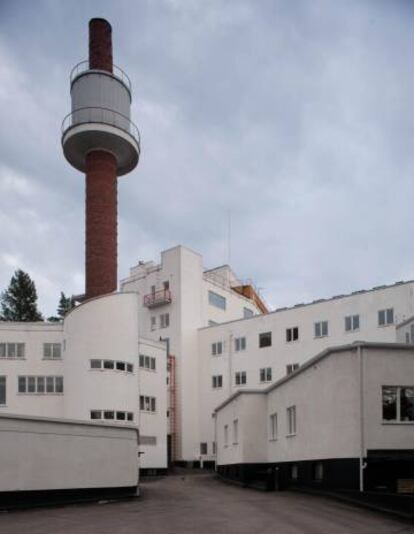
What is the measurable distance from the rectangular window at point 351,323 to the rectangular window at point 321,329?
195cm

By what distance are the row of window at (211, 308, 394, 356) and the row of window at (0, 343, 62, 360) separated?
1674 cm

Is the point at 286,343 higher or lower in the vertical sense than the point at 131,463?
higher

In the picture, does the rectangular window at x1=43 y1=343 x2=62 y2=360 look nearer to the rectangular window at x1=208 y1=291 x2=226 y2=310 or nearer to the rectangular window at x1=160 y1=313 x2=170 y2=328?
the rectangular window at x1=160 y1=313 x2=170 y2=328

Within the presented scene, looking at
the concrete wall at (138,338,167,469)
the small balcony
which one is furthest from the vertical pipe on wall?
the small balcony

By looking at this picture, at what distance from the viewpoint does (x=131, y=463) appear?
27.7 m

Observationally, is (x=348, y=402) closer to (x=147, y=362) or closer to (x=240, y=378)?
(x=147, y=362)

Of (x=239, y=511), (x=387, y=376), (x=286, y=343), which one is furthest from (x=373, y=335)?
(x=239, y=511)

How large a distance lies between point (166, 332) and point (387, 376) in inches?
1547

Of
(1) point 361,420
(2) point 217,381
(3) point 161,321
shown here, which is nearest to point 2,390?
(3) point 161,321

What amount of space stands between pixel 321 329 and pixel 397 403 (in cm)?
2786

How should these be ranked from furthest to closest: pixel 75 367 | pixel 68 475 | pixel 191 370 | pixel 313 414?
pixel 191 370 < pixel 75 367 < pixel 313 414 < pixel 68 475

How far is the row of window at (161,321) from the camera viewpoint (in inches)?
2432

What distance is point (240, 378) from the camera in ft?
188

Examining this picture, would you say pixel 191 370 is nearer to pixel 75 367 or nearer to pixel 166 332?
pixel 166 332
